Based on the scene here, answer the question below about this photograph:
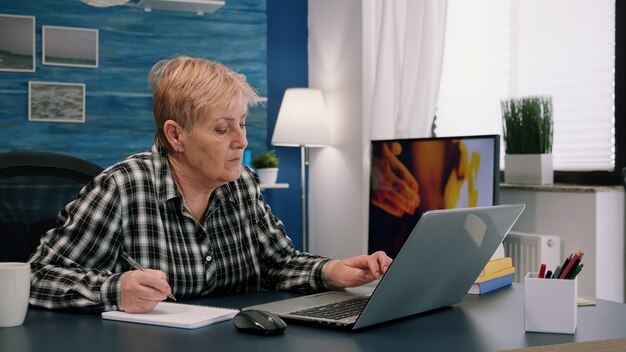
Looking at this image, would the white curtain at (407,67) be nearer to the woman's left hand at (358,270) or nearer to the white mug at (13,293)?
the woman's left hand at (358,270)

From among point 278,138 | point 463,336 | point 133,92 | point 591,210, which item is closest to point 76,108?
point 133,92

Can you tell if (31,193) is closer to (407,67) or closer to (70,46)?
(407,67)

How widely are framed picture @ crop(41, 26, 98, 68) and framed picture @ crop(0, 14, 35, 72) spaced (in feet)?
0.20

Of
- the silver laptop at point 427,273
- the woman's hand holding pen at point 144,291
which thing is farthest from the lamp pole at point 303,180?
the woman's hand holding pen at point 144,291

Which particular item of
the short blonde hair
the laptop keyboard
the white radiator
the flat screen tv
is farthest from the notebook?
the white radiator

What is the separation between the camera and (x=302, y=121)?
4.14m

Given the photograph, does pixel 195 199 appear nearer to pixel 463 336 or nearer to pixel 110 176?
pixel 110 176

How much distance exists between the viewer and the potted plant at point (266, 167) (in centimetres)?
419

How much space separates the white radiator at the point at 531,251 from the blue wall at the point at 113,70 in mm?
1864

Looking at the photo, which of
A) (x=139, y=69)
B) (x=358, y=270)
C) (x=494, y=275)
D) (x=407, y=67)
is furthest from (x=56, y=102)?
(x=494, y=275)

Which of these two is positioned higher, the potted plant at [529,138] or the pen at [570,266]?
the potted plant at [529,138]

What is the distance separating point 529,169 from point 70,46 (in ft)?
7.82

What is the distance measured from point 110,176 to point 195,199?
0.19 m

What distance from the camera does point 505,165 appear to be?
Result: 3314 mm
